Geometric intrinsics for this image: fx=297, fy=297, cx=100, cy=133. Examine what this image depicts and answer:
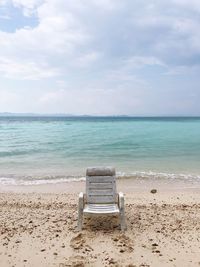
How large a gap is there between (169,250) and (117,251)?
957 millimetres

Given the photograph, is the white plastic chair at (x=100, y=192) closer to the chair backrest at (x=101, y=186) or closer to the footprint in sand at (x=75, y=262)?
the chair backrest at (x=101, y=186)

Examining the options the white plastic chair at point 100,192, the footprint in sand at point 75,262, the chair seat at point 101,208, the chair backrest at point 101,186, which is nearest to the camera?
the footprint in sand at point 75,262

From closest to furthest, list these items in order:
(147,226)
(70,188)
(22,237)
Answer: (22,237) → (147,226) → (70,188)

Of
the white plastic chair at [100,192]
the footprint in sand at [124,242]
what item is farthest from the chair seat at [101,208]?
the footprint in sand at [124,242]

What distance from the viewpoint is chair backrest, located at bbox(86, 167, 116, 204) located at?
688 cm

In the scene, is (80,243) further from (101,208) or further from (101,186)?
(101,186)

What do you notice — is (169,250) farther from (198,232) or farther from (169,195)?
(169,195)

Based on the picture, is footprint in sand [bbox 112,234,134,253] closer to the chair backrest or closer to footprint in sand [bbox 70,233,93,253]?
footprint in sand [bbox 70,233,93,253]

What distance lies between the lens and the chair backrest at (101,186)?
6875mm

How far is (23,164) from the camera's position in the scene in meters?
15.6

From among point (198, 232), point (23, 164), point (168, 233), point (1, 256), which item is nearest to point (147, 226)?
point (168, 233)

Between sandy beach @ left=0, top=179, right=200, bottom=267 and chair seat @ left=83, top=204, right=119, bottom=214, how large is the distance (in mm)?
399

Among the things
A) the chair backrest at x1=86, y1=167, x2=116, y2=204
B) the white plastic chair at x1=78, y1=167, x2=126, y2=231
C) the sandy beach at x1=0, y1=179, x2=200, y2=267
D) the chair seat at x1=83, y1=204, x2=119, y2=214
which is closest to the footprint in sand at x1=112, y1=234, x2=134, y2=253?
the sandy beach at x1=0, y1=179, x2=200, y2=267

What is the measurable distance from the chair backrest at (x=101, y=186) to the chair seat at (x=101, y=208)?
19 centimetres
